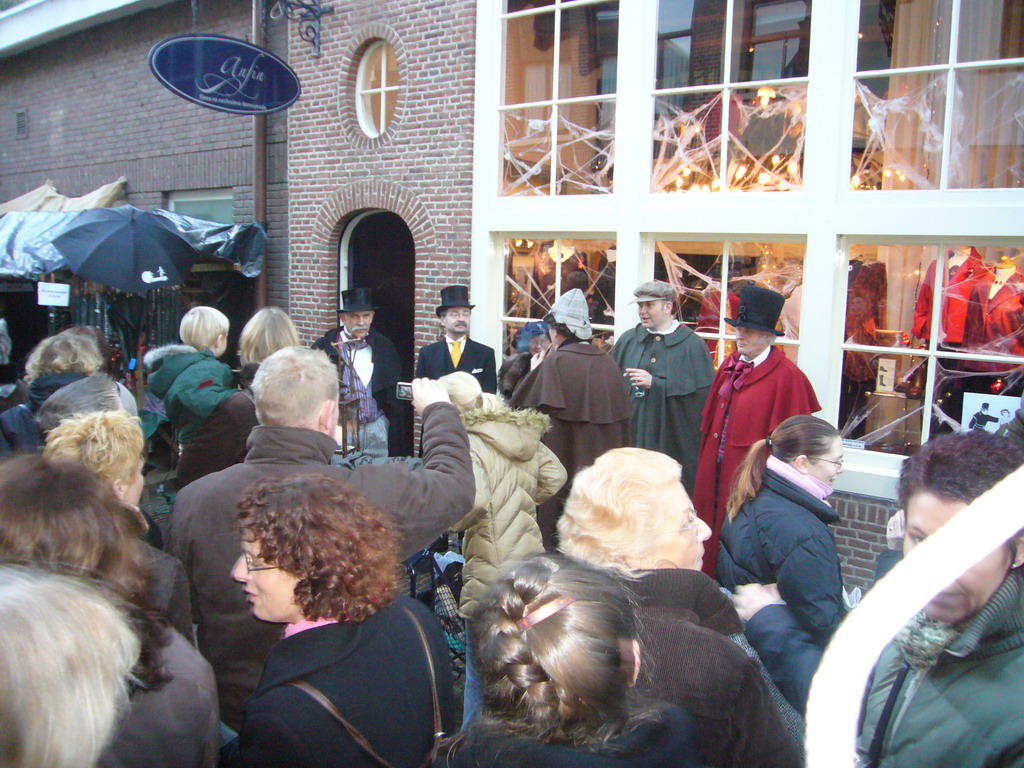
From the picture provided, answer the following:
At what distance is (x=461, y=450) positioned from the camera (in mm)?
2496

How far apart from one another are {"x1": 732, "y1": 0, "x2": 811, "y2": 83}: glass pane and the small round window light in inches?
139

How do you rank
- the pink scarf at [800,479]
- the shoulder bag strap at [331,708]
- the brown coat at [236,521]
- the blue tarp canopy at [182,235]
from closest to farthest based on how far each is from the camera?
the shoulder bag strap at [331,708], the brown coat at [236,521], the pink scarf at [800,479], the blue tarp canopy at [182,235]

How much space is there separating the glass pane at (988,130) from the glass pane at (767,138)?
1020 millimetres

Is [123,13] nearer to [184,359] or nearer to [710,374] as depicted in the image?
[184,359]

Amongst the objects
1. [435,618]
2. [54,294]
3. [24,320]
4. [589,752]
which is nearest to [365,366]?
[54,294]

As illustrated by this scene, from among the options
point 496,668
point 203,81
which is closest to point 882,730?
point 496,668

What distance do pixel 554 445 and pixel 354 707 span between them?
328 cm

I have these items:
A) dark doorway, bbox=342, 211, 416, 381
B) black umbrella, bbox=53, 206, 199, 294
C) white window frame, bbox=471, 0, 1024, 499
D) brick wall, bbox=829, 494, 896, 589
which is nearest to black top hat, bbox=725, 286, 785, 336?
white window frame, bbox=471, 0, 1024, 499

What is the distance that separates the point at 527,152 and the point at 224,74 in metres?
2.92

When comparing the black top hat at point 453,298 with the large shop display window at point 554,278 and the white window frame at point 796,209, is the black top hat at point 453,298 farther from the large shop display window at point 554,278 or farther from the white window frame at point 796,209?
the white window frame at point 796,209

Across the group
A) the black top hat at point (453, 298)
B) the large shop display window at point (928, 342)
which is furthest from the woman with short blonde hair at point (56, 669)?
the large shop display window at point (928, 342)

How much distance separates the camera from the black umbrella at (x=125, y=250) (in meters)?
6.96

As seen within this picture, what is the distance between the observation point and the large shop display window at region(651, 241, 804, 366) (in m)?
5.79

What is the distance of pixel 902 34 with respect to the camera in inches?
210
